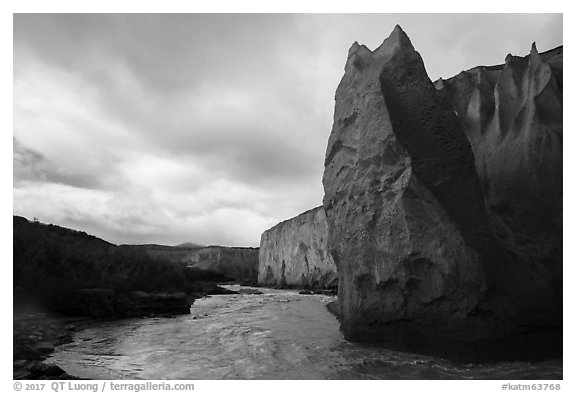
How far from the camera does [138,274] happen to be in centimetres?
1839

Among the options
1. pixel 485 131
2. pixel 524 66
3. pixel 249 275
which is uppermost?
pixel 524 66

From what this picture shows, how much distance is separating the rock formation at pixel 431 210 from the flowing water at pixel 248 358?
1.87 feet

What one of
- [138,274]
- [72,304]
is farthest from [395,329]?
[138,274]

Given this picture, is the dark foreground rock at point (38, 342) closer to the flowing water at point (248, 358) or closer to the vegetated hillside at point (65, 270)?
the flowing water at point (248, 358)

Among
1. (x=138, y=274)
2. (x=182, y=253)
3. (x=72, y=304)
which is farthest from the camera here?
(x=182, y=253)

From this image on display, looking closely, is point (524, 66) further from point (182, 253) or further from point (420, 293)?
point (182, 253)

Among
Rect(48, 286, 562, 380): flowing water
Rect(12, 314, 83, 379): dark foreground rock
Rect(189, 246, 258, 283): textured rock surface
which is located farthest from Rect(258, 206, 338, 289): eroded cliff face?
Rect(12, 314, 83, 379): dark foreground rock

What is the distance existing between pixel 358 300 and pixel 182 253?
81.2 meters

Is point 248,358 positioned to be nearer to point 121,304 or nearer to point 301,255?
point 121,304

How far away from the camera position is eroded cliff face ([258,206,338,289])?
108 ft

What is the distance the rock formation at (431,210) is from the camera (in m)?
6.18

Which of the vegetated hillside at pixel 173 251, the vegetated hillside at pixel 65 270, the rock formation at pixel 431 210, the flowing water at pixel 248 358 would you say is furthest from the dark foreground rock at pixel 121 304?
the vegetated hillside at pixel 173 251

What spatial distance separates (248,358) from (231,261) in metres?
64.5

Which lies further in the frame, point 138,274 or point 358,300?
point 138,274
